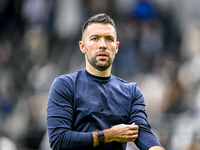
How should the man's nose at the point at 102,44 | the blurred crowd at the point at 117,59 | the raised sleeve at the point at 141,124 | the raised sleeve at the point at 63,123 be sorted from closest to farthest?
the raised sleeve at the point at 63,123, the raised sleeve at the point at 141,124, the man's nose at the point at 102,44, the blurred crowd at the point at 117,59

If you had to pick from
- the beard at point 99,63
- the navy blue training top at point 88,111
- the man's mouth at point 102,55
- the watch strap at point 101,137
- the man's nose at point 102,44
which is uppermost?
the man's nose at point 102,44

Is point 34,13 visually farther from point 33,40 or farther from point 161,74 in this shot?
point 161,74

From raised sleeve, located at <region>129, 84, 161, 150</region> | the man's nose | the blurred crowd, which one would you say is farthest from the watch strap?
the blurred crowd

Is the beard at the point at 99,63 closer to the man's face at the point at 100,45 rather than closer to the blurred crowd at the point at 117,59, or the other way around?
the man's face at the point at 100,45

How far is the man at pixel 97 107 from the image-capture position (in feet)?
8.14

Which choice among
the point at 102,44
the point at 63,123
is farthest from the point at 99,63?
the point at 63,123

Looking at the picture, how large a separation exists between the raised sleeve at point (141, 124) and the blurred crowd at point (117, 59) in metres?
4.24

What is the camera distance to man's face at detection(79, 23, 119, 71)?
9.22 feet

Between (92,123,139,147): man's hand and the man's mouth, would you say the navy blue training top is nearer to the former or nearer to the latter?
(92,123,139,147): man's hand

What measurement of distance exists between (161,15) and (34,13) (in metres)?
4.11

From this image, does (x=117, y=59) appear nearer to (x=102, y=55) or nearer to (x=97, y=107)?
(x=102, y=55)

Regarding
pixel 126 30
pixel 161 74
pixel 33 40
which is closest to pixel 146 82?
pixel 161 74

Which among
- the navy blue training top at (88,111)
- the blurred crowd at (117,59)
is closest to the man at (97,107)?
the navy blue training top at (88,111)

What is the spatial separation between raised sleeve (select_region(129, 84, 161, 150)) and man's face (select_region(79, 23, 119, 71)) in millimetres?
476
